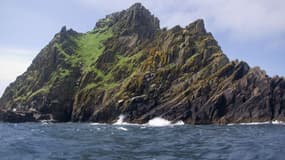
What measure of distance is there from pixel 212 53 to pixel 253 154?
4497 inches

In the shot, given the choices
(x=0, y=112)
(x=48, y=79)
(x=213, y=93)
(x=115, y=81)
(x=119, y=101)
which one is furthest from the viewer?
(x=48, y=79)

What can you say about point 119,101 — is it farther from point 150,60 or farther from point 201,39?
point 201,39

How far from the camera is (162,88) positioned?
488ft

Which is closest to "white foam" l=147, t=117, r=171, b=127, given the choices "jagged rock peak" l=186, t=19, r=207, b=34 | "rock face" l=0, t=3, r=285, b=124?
"rock face" l=0, t=3, r=285, b=124

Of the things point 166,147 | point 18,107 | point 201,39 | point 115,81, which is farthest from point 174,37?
point 166,147

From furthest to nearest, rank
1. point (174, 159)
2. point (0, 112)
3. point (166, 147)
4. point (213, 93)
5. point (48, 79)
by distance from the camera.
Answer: point (48, 79) < point (0, 112) < point (213, 93) < point (166, 147) < point (174, 159)

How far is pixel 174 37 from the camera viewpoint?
171 metres

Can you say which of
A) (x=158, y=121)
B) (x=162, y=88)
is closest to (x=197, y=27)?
(x=162, y=88)

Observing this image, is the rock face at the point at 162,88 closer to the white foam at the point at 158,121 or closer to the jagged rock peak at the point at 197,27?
the jagged rock peak at the point at 197,27

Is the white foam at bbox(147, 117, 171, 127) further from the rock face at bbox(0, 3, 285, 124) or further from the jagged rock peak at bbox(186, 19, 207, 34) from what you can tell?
the jagged rock peak at bbox(186, 19, 207, 34)

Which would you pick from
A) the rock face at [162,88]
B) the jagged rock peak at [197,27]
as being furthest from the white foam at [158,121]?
the jagged rock peak at [197,27]

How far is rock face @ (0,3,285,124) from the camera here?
5108 inches

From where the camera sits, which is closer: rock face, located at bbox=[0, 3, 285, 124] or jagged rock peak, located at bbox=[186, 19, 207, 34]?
rock face, located at bbox=[0, 3, 285, 124]

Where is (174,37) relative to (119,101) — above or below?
above
